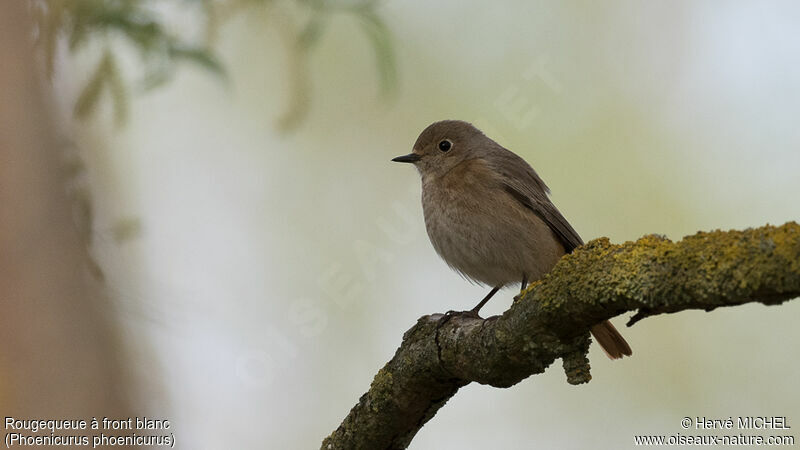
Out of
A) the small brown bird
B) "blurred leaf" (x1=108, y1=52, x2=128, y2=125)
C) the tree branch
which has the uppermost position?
"blurred leaf" (x1=108, y1=52, x2=128, y2=125)

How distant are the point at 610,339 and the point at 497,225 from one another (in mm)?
913

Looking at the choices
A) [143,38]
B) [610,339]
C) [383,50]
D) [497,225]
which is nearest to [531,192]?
[497,225]

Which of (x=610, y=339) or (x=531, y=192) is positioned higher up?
(x=531, y=192)

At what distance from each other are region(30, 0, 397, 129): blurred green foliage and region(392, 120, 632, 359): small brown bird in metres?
0.84

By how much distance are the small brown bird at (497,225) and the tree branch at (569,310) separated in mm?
1146

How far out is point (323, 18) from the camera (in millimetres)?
5262

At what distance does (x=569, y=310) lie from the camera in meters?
2.62

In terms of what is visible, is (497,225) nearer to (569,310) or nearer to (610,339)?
(610,339)

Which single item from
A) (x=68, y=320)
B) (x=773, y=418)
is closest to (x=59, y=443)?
(x=68, y=320)

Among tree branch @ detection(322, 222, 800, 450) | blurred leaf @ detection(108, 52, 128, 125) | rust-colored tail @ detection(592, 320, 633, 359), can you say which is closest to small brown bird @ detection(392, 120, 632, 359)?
rust-colored tail @ detection(592, 320, 633, 359)

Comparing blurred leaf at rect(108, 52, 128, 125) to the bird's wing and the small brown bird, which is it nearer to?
the small brown bird

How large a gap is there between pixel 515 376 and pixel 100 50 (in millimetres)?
3506

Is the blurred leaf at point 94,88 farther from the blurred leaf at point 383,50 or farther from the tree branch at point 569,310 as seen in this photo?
the tree branch at point 569,310

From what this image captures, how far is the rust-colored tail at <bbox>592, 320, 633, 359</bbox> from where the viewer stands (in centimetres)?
463
